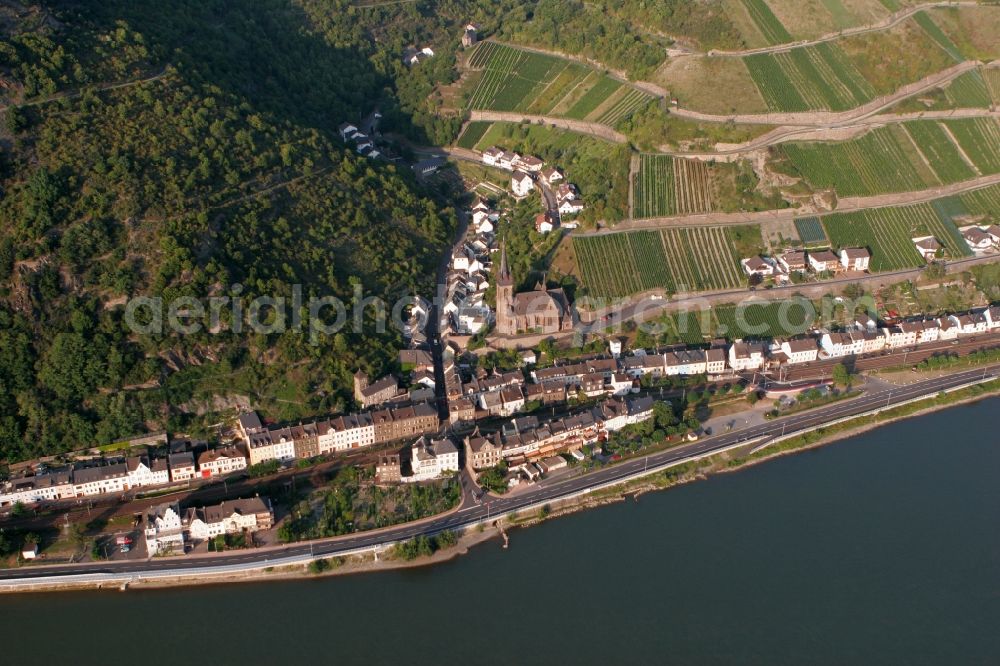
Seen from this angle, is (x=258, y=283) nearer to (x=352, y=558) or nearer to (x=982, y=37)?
(x=352, y=558)

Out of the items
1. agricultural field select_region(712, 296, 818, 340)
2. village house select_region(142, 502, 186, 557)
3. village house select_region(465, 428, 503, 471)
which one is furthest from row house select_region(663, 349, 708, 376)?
village house select_region(142, 502, 186, 557)

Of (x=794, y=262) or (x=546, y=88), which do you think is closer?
(x=794, y=262)

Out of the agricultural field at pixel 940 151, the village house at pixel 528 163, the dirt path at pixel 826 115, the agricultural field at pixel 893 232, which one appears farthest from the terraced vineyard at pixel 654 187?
the agricultural field at pixel 940 151

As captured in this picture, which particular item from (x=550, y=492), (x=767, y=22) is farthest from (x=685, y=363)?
(x=767, y=22)

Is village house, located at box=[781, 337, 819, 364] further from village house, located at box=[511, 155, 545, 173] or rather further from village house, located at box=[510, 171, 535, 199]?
village house, located at box=[511, 155, 545, 173]

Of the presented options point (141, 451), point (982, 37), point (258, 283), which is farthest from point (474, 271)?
point (982, 37)

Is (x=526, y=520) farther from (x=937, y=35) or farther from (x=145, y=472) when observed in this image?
(x=937, y=35)
